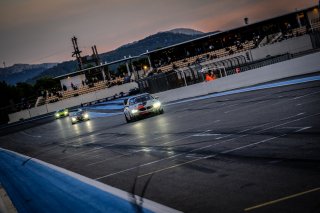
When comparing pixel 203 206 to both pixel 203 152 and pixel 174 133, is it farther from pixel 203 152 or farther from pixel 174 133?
pixel 174 133

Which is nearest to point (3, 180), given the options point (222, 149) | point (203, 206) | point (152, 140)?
point (152, 140)

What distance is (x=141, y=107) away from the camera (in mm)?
25203

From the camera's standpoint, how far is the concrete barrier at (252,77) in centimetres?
2731

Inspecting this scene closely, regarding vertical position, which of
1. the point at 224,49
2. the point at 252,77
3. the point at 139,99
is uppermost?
the point at 224,49

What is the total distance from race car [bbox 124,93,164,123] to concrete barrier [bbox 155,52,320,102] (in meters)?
9.03

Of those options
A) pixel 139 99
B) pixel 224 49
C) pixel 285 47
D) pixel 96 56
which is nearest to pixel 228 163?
pixel 139 99

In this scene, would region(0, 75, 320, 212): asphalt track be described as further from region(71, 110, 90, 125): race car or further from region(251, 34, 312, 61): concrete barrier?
region(251, 34, 312, 61): concrete barrier

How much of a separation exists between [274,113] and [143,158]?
506cm

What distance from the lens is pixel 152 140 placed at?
616 inches

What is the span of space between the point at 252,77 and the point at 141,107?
34.8 ft

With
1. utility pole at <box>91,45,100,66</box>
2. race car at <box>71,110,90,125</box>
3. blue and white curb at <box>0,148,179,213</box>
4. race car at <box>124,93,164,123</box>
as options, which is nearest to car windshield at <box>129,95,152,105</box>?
race car at <box>124,93,164,123</box>

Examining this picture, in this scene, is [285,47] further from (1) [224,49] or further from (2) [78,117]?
(2) [78,117]

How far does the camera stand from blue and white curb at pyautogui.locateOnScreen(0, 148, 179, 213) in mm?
7859

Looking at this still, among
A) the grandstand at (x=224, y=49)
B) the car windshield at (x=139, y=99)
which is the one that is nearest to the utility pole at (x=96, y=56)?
the grandstand at (x=224, y=49)
